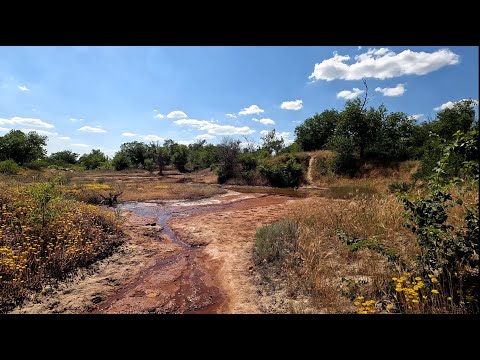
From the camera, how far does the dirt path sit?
460 centimetres

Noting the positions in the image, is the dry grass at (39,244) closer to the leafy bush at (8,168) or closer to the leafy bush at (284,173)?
the leafy bush at (284,173)

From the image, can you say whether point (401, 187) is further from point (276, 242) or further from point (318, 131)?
point (318, 131)

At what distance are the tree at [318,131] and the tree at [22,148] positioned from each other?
42.6m

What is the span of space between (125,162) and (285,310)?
61017mm

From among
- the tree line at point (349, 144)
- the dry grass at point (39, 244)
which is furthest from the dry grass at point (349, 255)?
the tree line at point (349, 144)

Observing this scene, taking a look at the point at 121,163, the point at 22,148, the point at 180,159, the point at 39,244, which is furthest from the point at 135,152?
the point at 39,244

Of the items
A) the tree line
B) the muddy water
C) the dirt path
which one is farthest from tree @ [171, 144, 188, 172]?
the muddy water

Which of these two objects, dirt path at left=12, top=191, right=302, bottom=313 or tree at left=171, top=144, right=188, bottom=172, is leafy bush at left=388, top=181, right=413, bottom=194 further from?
tree at left=171, top=144, right=188, bottom=172

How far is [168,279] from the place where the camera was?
5.79 meters

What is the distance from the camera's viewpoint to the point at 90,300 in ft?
15.7

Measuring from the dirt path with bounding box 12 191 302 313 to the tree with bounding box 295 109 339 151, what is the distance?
3196 centimetres

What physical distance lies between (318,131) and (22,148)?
4520cm
